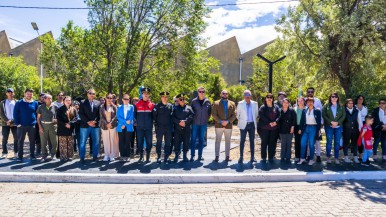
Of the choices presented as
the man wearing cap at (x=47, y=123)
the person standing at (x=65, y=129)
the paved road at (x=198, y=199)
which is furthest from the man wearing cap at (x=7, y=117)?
the paved road at (x=198, y=199)

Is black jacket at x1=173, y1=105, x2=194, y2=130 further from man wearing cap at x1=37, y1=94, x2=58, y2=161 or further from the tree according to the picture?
the tree

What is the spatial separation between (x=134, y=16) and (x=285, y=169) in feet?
26.9

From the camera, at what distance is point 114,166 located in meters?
7.54

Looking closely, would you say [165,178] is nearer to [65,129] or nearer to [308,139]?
[65,129]

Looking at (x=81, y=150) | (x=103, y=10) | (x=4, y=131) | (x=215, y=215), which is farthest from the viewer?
(x=103, y=10)

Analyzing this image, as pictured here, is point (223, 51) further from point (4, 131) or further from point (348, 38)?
point (4, 131)

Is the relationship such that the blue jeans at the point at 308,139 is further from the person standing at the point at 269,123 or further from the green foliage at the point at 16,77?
the green foliage at the point at 16,77

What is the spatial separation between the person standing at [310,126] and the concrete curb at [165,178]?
1206mm

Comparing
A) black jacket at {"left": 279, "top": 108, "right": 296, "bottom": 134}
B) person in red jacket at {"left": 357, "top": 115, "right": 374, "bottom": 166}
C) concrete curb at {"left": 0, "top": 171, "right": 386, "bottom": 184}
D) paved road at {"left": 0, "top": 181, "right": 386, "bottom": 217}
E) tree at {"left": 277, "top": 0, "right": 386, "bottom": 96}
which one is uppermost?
tree at {"left": 277, "top": 0, "right": 386, "bottom": 96}

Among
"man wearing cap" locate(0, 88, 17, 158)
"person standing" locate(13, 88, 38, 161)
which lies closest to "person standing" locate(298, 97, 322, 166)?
"person standing" locate(13, 88, 38, 161)

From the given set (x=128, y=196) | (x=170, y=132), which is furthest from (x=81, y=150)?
(x=128, y=196)

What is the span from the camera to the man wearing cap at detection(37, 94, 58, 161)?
8.18 meters

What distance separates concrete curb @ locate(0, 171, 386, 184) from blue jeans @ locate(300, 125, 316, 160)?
1187 millimetres

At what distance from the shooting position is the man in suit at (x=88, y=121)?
802 centimetres
